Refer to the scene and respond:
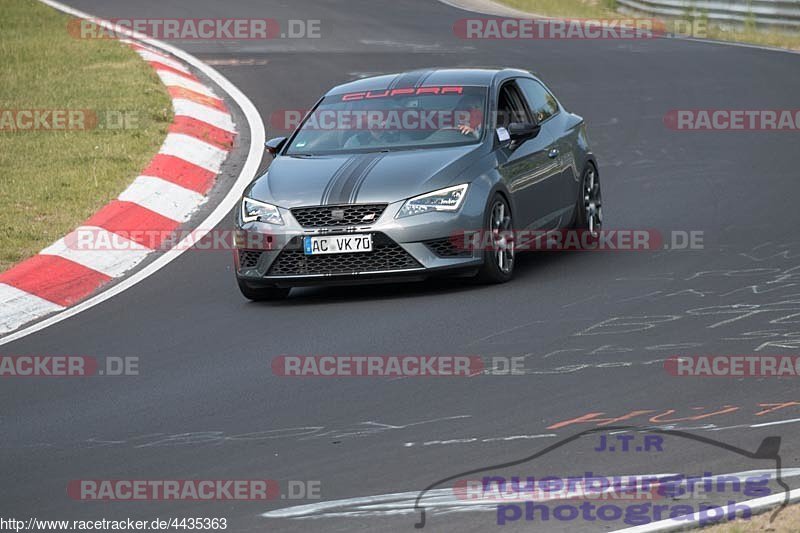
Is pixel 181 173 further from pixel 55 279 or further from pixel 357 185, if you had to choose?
pixel 357 185

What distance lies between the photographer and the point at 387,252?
34.2 ft

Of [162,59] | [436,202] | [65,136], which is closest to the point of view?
[436,202]

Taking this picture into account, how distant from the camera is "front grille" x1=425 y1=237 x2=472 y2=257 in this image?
1045cm

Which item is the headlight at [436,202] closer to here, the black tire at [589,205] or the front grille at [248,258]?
the front grille at [248,258]

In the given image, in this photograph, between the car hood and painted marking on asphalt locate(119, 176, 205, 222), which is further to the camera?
painted marking on asphalt locate(119, 176, 205, 222)

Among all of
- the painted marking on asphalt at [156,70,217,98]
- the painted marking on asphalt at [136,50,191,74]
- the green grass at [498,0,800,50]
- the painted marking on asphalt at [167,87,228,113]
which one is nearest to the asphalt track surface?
the painted marking on asphalt at [167,87,228,113]

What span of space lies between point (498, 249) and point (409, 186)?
0.82 meters

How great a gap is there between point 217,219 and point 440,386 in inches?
237

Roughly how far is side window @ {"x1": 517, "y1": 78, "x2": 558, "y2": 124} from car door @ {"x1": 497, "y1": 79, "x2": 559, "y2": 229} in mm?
127

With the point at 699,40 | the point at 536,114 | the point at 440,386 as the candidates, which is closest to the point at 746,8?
the point at 699,40

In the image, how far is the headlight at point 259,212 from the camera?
35.1 feet

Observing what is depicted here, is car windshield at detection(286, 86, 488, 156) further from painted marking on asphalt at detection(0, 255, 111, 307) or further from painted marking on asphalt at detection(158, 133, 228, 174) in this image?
painted marking on asphalt at detection(158, 133, 228, 174)

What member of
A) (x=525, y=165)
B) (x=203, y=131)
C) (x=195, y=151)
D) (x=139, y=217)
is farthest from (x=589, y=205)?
(x=203, y=131)

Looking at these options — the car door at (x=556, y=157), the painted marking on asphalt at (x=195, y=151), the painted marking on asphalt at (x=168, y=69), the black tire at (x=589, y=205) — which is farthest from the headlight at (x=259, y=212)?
the painted marking on asphalt at (x=168, y=69)
